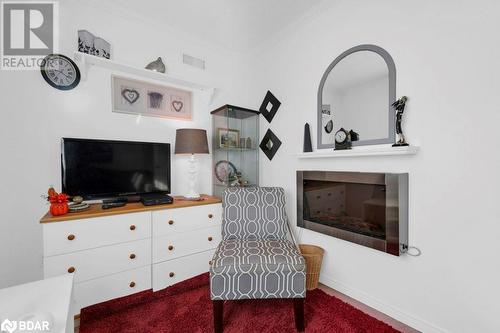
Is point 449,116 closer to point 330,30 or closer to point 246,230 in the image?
point 330,30

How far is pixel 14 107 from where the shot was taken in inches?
66.6

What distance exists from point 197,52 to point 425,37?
221cm

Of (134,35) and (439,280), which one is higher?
(134,35)

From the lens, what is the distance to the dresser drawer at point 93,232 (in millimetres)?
1475

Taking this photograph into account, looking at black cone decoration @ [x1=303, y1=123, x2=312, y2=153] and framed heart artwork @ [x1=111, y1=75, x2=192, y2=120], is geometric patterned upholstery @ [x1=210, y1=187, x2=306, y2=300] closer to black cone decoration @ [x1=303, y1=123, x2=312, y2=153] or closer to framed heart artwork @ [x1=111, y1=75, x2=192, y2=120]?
black cone decoration @ [x1=303, y1=123, x2=312, y2=153]

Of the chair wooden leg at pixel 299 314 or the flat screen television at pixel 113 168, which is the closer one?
the chair wooden leg at pixel 299 314

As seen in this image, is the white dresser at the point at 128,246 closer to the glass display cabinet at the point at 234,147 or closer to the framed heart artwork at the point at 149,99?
the glass display cabinet at the point at 234,147

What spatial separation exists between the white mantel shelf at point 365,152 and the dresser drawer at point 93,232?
1578 mm

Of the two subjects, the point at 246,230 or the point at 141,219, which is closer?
the point at 141,219

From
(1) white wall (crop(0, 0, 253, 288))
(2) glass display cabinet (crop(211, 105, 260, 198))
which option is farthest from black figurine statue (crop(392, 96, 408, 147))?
(1) white wall (crop(0, 0, 253, 288))

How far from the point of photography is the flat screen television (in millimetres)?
1769

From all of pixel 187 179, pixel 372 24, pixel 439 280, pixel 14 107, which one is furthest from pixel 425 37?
pixel 14 107

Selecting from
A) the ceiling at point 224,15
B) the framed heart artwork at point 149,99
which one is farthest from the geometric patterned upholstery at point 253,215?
the ceiling at point 224,15

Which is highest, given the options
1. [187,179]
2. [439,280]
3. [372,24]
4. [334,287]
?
[372,24]
